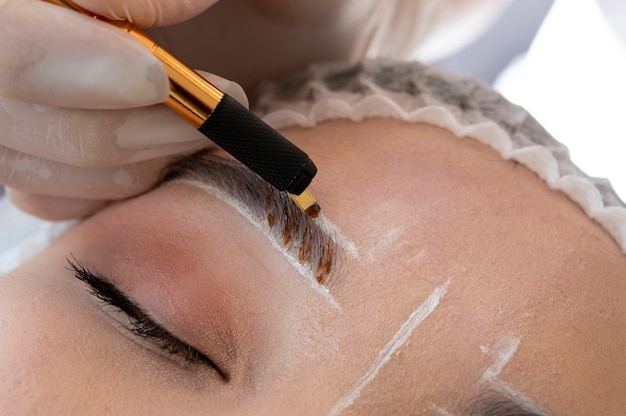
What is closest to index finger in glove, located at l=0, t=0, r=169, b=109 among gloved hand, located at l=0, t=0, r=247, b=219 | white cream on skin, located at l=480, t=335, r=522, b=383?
gloved hand, located at l=0, t=0, r=247, b=219

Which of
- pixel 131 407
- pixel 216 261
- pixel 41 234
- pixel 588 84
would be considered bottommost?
pixel 41 234

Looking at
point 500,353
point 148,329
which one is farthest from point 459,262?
point 148,329

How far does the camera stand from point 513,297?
716mm

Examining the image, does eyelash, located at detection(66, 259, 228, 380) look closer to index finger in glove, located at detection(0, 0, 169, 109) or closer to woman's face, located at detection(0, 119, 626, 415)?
woman's face, located at detection(0, 119, 626, 415)

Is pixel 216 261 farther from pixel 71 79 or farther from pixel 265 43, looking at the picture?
pixel 265 43

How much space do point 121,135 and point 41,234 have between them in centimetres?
→ 56

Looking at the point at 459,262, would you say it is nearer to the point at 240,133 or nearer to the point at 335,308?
the point at 335,308

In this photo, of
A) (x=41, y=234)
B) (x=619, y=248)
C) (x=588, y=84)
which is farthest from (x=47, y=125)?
(x=588, y=84)

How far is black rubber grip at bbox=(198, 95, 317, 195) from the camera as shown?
69 cm

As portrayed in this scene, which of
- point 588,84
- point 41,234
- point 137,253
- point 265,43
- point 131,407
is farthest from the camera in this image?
point 588,84

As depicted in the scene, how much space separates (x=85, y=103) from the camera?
2.42 ft

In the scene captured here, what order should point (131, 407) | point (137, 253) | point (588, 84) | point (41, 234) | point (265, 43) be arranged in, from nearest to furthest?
point (131, 407), point (137, 253), point (265, 43), point (41, 234), point (588, 84)

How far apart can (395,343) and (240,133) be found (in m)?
0.29

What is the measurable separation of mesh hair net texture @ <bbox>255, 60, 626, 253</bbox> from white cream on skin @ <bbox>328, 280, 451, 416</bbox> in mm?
260
